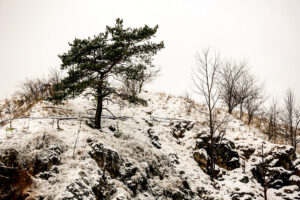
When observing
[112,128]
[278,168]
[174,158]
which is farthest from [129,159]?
[278,168]

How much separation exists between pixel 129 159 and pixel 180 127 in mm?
7268

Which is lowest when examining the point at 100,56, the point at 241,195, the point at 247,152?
the point at 241,195

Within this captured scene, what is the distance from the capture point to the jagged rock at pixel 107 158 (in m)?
8.68

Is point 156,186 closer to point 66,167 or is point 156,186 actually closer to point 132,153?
point 132,153

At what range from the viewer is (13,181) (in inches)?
251

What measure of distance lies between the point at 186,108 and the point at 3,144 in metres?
15.4

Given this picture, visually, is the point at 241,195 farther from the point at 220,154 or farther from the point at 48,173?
the point at 48,173

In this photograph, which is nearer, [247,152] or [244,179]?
[244,179]

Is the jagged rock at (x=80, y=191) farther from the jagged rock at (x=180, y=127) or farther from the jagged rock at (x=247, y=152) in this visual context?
the jagged rock at (x=247, y=152)

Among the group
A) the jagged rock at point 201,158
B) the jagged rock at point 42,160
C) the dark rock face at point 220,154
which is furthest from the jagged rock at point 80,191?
the dark rock face at point 220,154

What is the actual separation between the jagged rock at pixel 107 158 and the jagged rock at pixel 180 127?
7262mm

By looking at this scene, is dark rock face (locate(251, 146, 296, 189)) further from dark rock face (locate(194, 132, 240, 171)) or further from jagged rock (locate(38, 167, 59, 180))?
jagged rock (locate(38, 167, 59, 180))

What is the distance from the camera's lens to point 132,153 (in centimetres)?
1059

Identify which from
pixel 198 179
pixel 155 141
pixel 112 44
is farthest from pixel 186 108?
pixel 112 44
